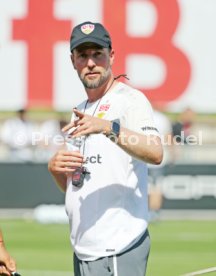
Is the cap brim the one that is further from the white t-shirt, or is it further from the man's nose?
the white t-shirt

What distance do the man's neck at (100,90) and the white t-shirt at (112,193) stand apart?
0.35ft

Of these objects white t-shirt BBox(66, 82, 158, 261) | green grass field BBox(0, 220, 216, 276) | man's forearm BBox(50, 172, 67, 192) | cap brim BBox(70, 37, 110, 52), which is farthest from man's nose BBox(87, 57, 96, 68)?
green grass field BBox(0, 220, 216, 276)

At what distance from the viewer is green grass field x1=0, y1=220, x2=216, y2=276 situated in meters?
12.3

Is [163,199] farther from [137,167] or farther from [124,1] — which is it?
Result: [137,167]

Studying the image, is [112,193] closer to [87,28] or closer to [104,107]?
[104,107]

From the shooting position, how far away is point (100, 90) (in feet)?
21.0

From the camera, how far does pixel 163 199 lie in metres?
20.1

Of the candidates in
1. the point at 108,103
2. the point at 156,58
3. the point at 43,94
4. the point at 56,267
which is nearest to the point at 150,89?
the point at 156,58

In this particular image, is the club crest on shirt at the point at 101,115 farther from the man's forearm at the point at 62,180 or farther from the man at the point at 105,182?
the man's forearm at the point at 62,180

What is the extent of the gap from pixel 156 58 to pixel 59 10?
2.72 m

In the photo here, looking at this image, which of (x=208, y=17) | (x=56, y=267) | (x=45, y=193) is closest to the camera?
(x=56, y=267)

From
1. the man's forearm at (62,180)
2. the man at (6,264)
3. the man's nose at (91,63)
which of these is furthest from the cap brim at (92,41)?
the man at (6,264)

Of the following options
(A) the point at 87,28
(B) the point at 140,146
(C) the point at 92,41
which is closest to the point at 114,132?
(B) the point at 140,146

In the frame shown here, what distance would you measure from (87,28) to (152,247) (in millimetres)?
8613
